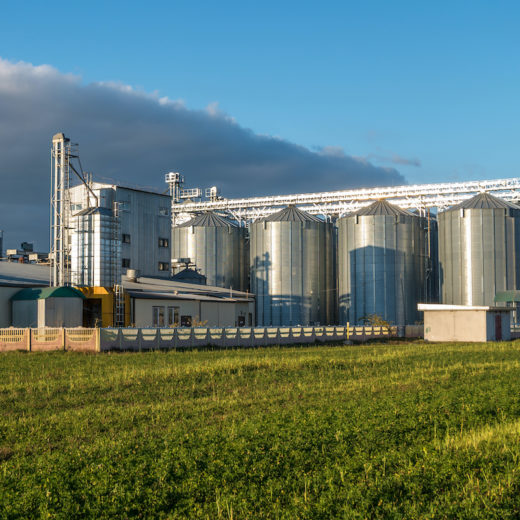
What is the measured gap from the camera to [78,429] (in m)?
15.1

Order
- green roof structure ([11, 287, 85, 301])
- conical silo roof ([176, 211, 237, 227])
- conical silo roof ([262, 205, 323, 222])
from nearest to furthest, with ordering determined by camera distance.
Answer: green roof structure ([11, 287, 85, 301]) < conical silo roof ([262, 205, 323, 222]) < conical silo roof ([176, 211, 237, 227])

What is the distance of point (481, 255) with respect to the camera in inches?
2815

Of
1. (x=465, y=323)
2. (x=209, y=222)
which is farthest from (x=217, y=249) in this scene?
(x=465, y=323)

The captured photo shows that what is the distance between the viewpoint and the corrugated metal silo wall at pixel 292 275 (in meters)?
77.6

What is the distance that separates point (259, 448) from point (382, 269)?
63344 millimetres

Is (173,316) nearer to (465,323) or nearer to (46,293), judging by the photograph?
(46,293)

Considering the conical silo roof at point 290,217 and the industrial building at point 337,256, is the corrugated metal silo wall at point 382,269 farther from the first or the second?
the conical silo roof at point 290,217

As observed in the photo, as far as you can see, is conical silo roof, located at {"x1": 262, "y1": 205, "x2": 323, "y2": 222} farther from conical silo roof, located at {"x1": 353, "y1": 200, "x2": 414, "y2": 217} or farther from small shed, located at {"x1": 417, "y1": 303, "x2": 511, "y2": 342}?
small shed, located at {"x1": 417, "y1": 303, "x2": 511, "y2": 342}

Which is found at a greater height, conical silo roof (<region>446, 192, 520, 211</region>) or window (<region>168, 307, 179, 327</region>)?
conical silo roof (<region>446, 192, 520, 211</region>)

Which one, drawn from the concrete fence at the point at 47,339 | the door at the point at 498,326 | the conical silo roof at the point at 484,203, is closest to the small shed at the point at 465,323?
the door at the point at 498,326

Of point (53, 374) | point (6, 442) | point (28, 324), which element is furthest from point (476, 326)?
point (6, 442)

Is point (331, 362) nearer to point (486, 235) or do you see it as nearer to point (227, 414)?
point (227, 414)

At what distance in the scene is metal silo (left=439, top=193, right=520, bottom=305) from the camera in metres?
70.9

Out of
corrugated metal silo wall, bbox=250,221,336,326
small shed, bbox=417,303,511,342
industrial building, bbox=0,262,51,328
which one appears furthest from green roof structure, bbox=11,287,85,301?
corrugated metal silo wall, bbox=250,221,336,326
